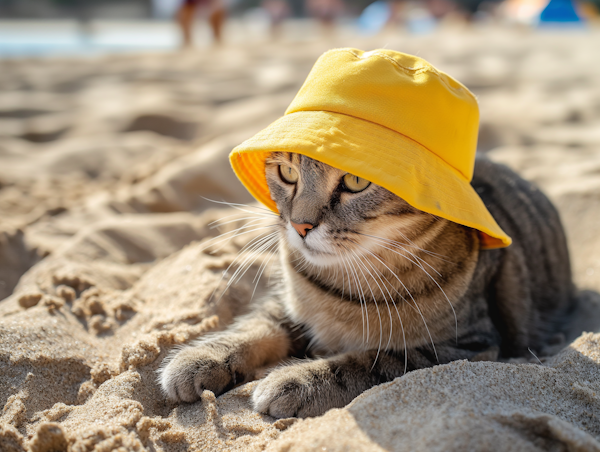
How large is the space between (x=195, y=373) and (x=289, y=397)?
0.25 metres

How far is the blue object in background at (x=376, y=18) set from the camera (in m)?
11.0

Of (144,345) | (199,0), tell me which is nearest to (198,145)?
(144,345)

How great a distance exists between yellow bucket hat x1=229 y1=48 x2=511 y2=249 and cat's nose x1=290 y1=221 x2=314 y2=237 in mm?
212

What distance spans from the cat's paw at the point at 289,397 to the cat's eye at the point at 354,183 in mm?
490

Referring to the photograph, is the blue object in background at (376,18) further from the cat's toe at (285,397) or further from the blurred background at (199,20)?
the cat's toe at (285,397)

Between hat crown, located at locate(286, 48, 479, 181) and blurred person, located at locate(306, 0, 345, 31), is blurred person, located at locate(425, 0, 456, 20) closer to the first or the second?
blurred person, located at locate(306, 0, 345, 31)

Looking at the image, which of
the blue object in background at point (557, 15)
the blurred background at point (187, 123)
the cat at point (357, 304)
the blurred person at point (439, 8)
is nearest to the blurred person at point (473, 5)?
the blurred person at point (439, 8)

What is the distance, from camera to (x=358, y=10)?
14.9m

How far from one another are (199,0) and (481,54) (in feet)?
14.6

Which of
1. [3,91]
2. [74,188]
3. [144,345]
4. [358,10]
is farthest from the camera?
[358,10]

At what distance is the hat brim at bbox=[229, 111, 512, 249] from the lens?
99 centimetres

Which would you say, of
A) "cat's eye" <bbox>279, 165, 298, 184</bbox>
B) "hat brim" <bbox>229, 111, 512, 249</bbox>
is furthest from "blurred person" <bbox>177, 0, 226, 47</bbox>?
"hat brim" <bbox>229, 111, 512, 249</bbox>

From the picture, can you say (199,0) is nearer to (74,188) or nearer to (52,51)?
(52,51)

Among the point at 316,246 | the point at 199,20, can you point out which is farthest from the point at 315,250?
the point at 199,20
